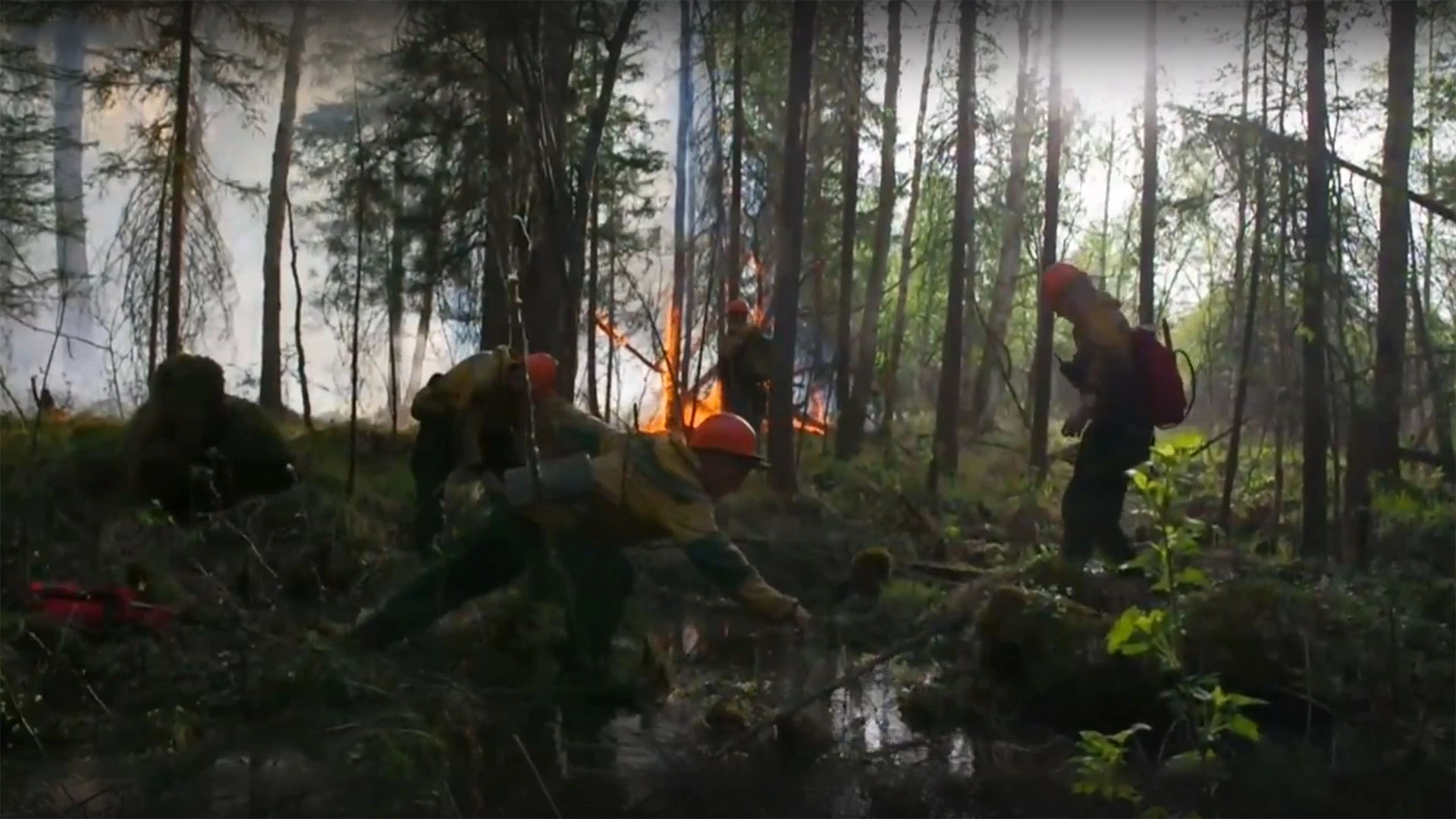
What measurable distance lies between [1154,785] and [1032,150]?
44.1 feet

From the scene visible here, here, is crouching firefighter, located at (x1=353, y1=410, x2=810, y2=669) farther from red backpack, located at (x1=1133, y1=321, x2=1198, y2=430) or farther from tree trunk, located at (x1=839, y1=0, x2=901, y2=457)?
tree trunk, located at (x1=839, y1=0, x2=901, y2=457)

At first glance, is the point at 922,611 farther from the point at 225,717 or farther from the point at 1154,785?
the point at 225,717

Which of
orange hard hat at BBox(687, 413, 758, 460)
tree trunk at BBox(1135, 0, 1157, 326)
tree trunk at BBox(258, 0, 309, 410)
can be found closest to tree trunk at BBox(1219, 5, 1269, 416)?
tree trunk at BBox(1135, 0, 1157, 326)

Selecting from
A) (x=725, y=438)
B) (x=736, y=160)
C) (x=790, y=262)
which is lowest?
(x=725, y=438)

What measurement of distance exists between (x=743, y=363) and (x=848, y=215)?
4.31 meters

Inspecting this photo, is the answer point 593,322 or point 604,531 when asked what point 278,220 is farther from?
point 604,531

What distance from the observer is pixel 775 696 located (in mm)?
5156

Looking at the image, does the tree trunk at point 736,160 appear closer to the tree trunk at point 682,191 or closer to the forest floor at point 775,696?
the tree trunk at point 682,191

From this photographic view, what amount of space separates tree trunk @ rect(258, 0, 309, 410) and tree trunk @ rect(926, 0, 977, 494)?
6.21 metres

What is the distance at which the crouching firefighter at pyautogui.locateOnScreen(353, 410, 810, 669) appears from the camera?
5102mm

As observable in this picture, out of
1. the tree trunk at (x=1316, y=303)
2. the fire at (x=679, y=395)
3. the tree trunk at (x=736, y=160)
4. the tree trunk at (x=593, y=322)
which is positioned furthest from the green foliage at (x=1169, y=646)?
the tree trunk at (x=736, y=160)

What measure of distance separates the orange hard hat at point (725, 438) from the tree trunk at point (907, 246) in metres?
8.90

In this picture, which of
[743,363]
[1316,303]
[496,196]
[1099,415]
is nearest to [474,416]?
[1099,415]

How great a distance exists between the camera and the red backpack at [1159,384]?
646cm
